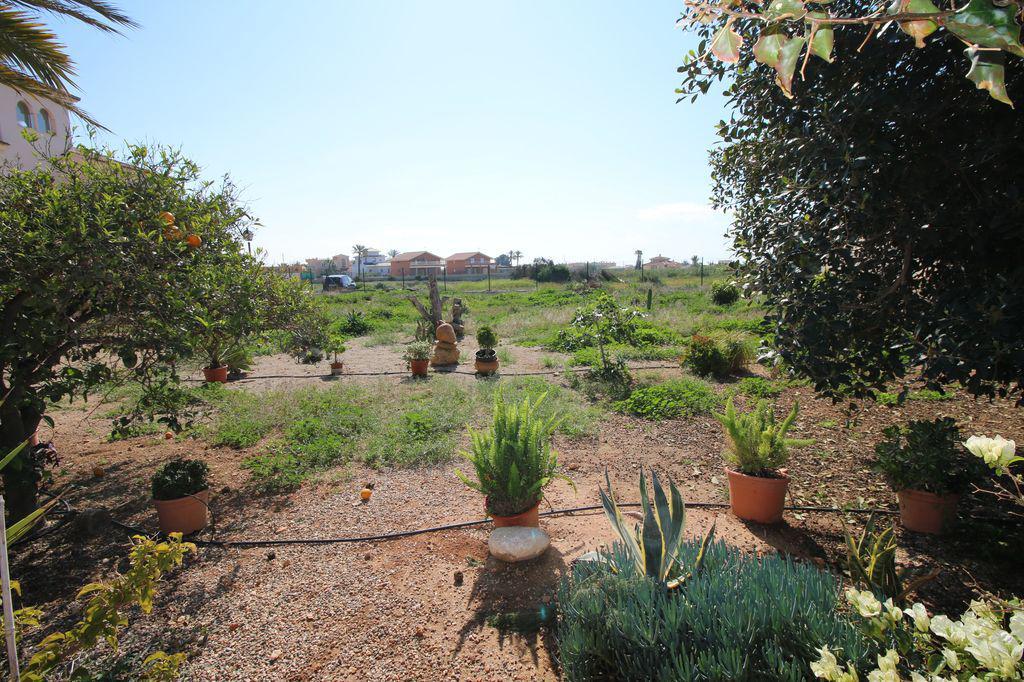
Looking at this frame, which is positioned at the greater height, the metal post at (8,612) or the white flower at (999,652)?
the white flower at (999,652)

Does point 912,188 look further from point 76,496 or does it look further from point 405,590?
point 76,496

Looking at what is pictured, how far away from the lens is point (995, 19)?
61 cm

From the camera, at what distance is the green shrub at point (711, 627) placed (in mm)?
1571

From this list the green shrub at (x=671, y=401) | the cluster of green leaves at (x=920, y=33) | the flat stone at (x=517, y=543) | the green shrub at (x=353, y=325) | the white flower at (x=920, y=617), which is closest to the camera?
the cluster of green leaves at (x=920, y=33)

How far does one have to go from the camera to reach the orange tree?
2.88 m

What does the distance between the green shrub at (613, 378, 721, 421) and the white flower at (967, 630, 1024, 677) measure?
5.24m

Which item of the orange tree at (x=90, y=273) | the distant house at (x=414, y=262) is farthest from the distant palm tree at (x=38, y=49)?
the distant house at (x=414, y=262)

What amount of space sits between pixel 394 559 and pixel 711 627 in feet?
7.39

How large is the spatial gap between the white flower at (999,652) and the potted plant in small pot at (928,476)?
2917 mm

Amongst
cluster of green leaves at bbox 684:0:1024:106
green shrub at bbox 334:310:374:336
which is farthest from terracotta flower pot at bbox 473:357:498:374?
cluster of green leaves at bbox 684:0:1024:106

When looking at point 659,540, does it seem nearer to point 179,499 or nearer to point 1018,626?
point 1018,626

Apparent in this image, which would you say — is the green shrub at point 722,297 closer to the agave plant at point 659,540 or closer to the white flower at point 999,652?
the agave plant at point 659,540

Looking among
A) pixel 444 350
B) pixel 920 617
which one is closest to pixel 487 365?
pixel 444 350

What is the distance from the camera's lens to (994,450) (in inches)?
46.4
